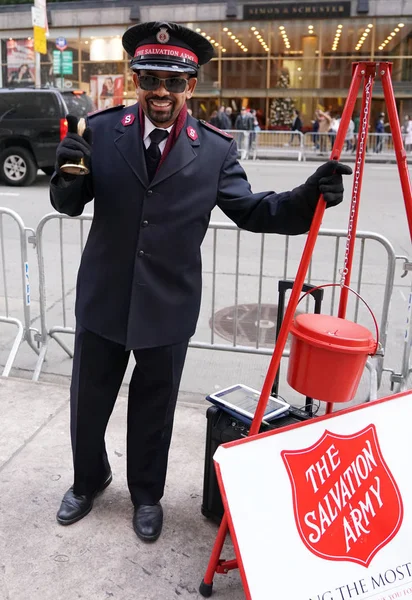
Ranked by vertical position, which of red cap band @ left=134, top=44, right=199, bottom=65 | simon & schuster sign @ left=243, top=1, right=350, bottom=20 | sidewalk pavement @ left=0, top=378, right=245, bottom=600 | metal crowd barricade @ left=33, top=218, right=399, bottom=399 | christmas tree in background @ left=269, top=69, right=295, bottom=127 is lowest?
sidewalk pavement @ left=0, top=378, right=245, bottom=600

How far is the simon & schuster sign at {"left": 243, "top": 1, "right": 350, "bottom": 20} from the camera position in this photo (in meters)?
25.1

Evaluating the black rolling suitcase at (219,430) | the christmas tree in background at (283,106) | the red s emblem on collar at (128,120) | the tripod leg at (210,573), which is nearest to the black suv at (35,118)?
the red s emblem on collar at (128,120)

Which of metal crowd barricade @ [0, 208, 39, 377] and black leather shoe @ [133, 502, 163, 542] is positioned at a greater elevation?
metal crowd barricade @ [0, 208, 39, 377]

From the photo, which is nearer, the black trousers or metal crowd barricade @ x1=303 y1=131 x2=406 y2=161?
the black trousers

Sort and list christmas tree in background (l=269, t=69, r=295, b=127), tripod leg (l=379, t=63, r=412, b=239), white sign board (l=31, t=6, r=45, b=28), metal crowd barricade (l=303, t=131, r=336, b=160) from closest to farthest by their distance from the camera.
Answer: tripod leg (l=379, t=63, r=412, b=239)
white sign board (l=31, t=6, r=45, b=28)
metal crowd barricade (l=303, t=131, r=336, b=160)
christmas tree in background (l=269, t=69, r=295, b=127)

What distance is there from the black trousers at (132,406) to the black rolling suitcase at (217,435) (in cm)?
20

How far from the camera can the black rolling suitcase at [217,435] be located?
104 inches

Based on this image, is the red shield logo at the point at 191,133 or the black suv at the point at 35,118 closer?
the red shield logo at the point at 191,133

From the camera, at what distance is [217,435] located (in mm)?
2674

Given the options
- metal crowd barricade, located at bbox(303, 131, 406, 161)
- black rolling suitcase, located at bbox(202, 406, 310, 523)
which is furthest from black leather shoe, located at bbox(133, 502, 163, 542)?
metal crowd barricade, located at bbox(303, 131, 406, 161)

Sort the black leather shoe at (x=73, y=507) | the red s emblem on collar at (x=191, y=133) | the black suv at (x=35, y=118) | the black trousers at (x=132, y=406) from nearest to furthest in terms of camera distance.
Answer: the red s emblem on collar at (x=191, y=133), the black trousers at (x=132, y=406), the black leather shoe at (x=73, y=507), the black suv at (x=35, y=118)

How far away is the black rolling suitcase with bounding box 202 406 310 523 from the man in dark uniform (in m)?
0.21

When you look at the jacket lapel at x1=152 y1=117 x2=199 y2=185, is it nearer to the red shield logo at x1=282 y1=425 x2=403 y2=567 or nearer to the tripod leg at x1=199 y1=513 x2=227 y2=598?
the red shield logo at x1=282 y1=425 x2=403 y2=567

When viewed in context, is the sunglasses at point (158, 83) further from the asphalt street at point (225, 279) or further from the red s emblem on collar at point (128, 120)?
the asphalt street at point (225, 279)
